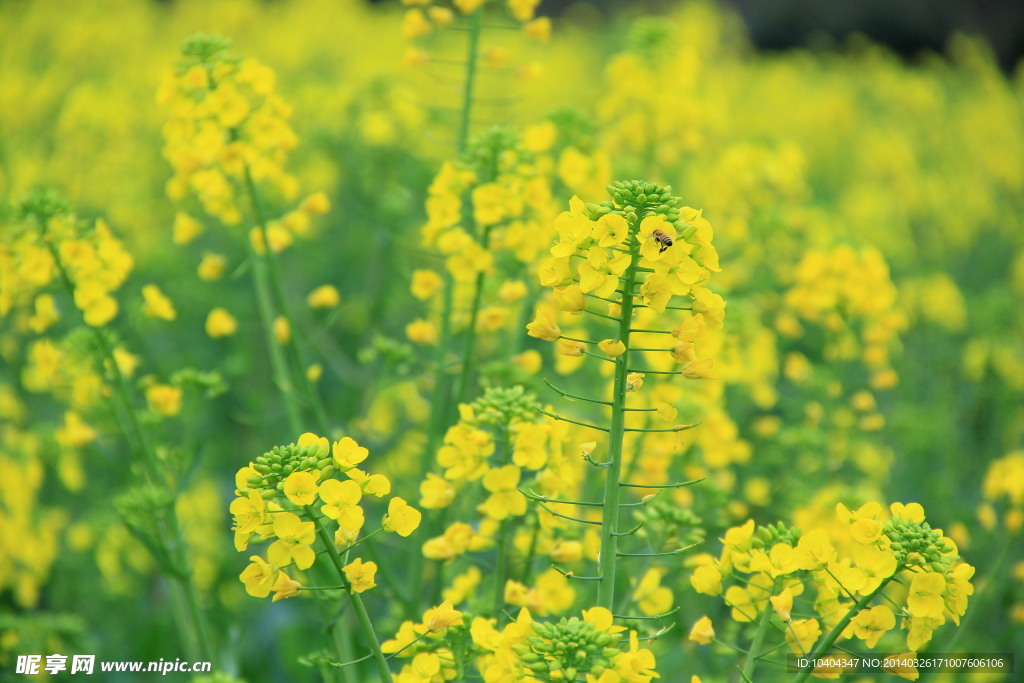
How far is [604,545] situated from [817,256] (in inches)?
85.8

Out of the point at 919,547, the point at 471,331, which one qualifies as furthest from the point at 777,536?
the point at 471,331

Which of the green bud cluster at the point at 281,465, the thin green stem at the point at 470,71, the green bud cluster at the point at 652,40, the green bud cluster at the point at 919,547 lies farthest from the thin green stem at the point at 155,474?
the green bud cluster at the point at 652,40

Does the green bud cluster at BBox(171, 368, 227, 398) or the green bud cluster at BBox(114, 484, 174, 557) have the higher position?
the green bud cluster at BBox(171, 368, 227, 398)

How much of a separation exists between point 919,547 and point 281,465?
4.25 ft

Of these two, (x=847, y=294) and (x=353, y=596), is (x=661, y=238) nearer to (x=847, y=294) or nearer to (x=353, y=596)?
(x=353, y=596)

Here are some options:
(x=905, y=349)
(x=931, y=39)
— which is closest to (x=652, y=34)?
(x=905, y=349)

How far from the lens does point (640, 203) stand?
181 cm

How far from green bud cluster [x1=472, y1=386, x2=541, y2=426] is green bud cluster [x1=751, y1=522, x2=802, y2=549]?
2.00 feet

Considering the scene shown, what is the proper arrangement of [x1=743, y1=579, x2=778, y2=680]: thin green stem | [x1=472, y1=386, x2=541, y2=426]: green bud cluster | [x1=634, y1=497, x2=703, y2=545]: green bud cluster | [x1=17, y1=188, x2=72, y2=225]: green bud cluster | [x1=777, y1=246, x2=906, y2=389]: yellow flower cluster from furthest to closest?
[x1=777, y1=246, x2=906, y2=389]: yellow flower cluster < [x1=17, y1=188, x2=72, y2=225]: green bud cluster < [x1=634, y1=497, x2=703, y2=545]: green bud cluster < [x1=472, y1=386, x2=541, y2=426]: green bud cluster < [x1=743, y1=579, x2=778, y2=680]: thin green stem

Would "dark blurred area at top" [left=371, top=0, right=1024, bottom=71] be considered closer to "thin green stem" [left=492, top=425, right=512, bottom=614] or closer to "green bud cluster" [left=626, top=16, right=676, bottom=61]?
"green bud cluster" [left=626, top=16, right=676, bottom=61]

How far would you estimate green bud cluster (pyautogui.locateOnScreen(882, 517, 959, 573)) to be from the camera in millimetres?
1728

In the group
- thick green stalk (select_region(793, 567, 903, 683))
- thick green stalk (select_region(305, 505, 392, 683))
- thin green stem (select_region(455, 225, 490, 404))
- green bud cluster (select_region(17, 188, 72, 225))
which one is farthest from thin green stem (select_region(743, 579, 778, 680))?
green bud cluster (select_region(17, 188, 72, 225))

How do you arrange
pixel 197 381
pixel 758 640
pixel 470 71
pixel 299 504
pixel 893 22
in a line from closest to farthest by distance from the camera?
pixel 299 504, pixel 758 640, pixel 197 381, pixel 470 71, pixel 893 22

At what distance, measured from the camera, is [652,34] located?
4.63 m
